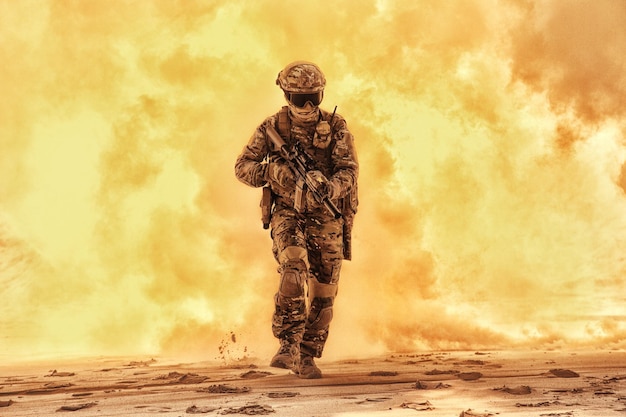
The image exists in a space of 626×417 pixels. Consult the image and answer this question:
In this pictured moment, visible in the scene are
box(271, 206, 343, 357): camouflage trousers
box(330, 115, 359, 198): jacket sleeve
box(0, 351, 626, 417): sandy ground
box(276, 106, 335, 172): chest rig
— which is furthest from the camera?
box(276, 106, 335, 172): chest rig

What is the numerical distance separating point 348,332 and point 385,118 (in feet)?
11.3

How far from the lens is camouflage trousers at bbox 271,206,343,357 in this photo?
38.9 feet

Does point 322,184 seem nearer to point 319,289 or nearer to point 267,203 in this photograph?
point 267,203

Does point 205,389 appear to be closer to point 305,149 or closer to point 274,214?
point 274,214

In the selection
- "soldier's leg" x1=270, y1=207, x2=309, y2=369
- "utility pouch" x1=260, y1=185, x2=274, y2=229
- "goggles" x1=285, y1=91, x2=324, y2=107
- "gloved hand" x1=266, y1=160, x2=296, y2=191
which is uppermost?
"goggles" x1=285, y1=91, x2=324, y2=107

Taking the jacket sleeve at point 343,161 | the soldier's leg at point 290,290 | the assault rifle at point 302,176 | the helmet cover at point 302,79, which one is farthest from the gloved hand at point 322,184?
the helmet cover at point 302,79

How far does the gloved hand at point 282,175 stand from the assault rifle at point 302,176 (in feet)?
0.21

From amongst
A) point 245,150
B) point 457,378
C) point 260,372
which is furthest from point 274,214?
point 457,378

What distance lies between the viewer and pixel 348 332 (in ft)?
50.1

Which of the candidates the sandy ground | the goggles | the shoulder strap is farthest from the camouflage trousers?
the goggles

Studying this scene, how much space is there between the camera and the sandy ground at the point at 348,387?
10305 millimetres

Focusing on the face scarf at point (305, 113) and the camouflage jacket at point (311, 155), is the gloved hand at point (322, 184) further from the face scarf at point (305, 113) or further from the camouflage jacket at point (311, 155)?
the face scarf at point (305, 113)

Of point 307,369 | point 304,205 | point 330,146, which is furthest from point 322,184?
point 307,369

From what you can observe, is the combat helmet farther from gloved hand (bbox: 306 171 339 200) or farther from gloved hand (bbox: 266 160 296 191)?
gloved hand (bbox: 306 171 339 200)
